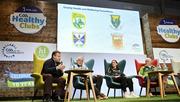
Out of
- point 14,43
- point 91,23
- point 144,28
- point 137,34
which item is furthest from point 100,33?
point 14,43

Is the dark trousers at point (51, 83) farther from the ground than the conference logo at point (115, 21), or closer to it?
closer to it

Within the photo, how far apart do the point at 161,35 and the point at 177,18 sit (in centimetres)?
90

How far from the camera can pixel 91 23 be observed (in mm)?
7180

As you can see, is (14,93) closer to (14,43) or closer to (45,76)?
(14,43)

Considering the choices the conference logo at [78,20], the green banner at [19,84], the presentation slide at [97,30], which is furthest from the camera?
the conference logo at [78,20]

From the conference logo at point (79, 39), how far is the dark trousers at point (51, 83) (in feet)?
7.05

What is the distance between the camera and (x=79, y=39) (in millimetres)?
6996

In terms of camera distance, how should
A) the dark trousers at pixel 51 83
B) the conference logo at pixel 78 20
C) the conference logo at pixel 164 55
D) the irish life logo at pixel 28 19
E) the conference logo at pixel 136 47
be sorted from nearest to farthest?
the dark trousers at pixel 51 83, the irish life logo at pixel 28 19, the conference logo at pixel 78 20, the conference logo at pixel 136 47, the conference logo at pixel 164 55

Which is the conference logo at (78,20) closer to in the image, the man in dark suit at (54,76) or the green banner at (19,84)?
the green banner at (19,84)

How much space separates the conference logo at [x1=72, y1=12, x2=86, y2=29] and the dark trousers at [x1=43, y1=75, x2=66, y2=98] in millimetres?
2457

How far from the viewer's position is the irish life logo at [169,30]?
8133 millimetres

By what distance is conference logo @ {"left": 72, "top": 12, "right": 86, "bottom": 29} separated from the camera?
7078mm

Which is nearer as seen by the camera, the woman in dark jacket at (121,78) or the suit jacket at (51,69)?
the suit jacket at (51,69)

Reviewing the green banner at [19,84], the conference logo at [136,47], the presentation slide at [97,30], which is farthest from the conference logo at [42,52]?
the conference logo at [136,47]
